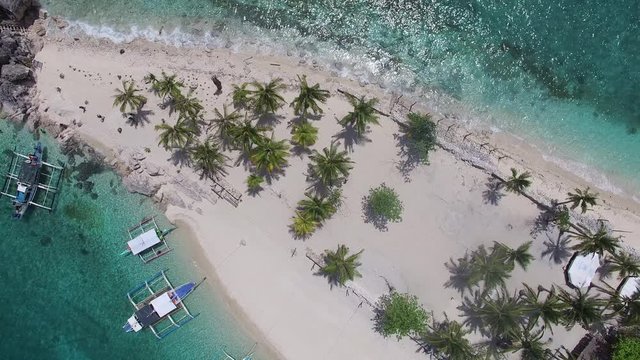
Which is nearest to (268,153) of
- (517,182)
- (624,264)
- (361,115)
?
A: (361,115)

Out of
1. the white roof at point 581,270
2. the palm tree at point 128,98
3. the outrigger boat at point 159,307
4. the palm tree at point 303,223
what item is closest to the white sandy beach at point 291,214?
the palm tree at point 128,98

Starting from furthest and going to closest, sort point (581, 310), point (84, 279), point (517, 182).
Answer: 1. point (84, 279)
2. point (517, 182)
3. point (581, 310)

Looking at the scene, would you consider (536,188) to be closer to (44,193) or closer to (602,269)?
(602,269)

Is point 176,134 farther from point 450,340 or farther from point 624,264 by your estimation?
point 624,264

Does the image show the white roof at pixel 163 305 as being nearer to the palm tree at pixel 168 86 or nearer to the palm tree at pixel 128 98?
the palm tree at pixel 128 98

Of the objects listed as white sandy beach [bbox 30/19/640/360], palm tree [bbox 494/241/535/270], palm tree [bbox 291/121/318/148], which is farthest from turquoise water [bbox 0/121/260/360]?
palm tree [bbox 494/241/535/270]

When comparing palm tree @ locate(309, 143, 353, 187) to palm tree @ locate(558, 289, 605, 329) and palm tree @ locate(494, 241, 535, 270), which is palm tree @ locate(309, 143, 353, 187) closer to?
palm tree @ locate(494, 241, 535, 270)

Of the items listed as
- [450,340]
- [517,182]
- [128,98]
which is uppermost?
[517,182]
